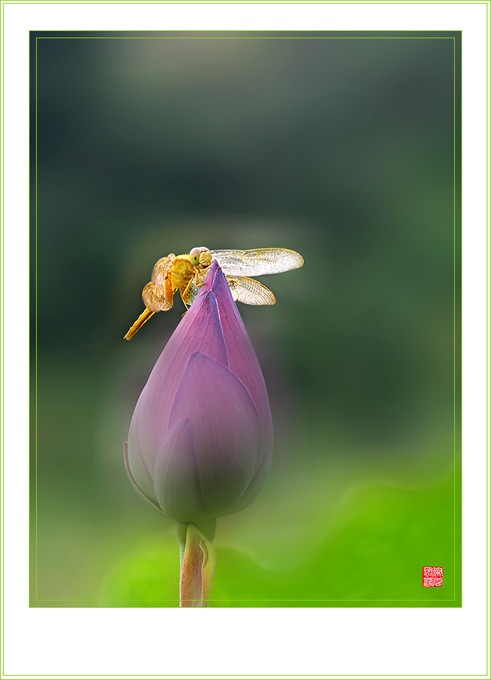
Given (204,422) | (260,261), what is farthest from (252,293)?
(204,422)

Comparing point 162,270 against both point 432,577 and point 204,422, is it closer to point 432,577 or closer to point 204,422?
point 204,422

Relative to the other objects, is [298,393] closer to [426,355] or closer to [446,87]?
[426,355]

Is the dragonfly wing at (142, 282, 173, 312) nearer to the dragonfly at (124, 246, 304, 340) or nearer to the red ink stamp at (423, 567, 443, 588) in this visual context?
the dragonfly at (124, 246, 304, 340)

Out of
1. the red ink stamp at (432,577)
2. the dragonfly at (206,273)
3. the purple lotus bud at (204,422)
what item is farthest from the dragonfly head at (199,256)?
the red ink stamp at (432,577)

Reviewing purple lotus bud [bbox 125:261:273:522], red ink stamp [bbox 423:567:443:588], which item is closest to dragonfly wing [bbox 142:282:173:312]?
purple lotus bud [bbox 125:261:273:522]

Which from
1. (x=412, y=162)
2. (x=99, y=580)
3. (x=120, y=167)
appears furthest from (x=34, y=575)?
(x=412, y=162)

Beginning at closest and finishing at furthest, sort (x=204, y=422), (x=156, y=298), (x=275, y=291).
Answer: (x=204, y=422), (x=156, y=298), (x=275, y=291)
